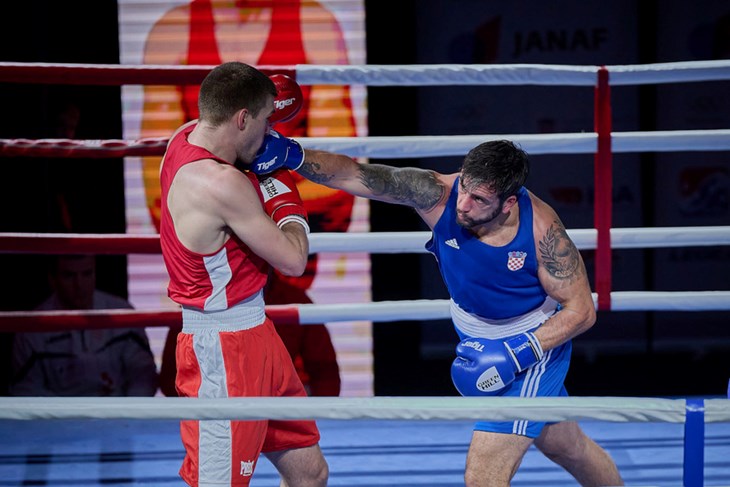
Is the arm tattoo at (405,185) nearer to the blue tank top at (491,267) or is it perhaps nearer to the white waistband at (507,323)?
the blue tank top at (491,267)

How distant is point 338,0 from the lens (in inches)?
190

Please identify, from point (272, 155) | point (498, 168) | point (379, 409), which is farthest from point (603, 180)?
point (379, 409)

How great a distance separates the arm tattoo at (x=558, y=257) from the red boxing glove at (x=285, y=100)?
82cm

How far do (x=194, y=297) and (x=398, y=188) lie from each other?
0.67 m

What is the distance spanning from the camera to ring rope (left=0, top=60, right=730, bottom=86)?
329 centimetres

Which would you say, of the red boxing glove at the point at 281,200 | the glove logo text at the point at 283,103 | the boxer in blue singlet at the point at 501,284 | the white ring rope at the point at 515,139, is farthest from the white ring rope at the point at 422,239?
the red boxing glove at the point at 281,200

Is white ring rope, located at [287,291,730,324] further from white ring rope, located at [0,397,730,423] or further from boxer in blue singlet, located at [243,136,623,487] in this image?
white ring rope, located at [0,397,730,423]

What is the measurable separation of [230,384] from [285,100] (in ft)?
2.78

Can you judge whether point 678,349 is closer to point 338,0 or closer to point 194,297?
point 338,0

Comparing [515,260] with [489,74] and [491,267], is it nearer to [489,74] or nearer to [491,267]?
[491,267]

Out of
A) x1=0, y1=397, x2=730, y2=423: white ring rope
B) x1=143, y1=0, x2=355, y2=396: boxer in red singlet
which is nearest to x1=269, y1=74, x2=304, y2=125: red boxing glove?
x1=0, y1=397, x2=730, y2=423: white ring rope

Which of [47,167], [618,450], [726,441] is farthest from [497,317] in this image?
[47,167]

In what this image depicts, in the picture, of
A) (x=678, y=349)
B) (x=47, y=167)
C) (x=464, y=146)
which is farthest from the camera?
(x=678, y=349)

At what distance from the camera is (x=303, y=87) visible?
4852mm
